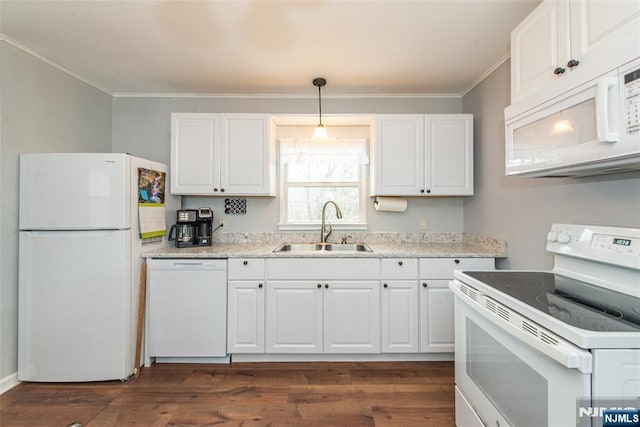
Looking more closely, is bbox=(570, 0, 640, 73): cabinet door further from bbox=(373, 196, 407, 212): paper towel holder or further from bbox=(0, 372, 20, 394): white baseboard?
bbox=(0, 372, 20, 394): white baseboard

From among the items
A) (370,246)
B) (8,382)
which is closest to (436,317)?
(370,246)

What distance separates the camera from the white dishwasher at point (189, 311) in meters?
2.19

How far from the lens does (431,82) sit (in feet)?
8.39

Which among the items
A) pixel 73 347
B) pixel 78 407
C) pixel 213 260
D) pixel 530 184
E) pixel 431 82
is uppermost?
pixel 431 82

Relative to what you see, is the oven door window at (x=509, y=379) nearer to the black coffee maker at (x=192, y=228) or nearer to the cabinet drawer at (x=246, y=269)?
the cabinet drawer at (x=246, y=269)

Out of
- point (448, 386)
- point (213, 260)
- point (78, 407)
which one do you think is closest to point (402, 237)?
point (448, 386)

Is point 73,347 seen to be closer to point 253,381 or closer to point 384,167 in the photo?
point 253,381

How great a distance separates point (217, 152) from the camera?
2.53 m

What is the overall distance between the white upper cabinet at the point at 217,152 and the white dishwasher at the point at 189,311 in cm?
75

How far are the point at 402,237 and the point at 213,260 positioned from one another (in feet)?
5.81

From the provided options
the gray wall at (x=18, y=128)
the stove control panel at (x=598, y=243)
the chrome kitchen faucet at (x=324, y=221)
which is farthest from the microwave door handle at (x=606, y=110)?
the gray wall at (x=18, y=128)

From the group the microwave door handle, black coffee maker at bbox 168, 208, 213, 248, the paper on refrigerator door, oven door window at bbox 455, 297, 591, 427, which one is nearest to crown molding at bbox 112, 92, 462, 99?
the paper on refrigerator door

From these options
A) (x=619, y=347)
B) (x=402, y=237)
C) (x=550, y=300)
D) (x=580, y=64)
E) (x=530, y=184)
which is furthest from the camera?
(x=402, y=237)

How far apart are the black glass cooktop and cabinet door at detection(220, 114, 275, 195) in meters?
1.86
